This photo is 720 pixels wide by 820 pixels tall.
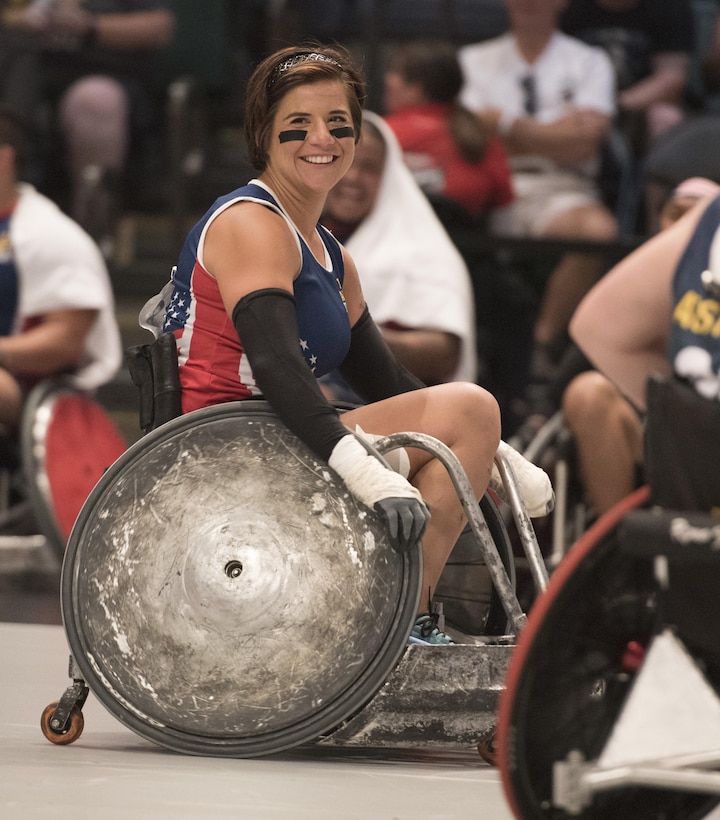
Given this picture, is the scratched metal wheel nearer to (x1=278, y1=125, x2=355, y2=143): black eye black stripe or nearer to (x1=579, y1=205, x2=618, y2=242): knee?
(x1=278, y1=125, x2=355, y2=143): black eye black stripe

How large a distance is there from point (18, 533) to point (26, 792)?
3589 mm

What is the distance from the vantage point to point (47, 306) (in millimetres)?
5465

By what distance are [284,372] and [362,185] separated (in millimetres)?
2664

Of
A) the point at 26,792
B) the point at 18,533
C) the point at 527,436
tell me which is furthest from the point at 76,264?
the point at 26,792

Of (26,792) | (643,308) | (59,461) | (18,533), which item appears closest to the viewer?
(643,308)

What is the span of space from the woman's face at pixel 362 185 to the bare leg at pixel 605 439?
94cm

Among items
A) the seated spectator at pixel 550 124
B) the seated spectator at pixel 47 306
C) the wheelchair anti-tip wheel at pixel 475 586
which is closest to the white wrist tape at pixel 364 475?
the wheelchair anti-tip wheel at pixel 475 586

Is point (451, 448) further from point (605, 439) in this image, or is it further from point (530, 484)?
point (605, 439)

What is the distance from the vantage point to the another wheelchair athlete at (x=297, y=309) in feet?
9.07

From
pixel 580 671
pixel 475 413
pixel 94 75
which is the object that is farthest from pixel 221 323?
pixel 94 75

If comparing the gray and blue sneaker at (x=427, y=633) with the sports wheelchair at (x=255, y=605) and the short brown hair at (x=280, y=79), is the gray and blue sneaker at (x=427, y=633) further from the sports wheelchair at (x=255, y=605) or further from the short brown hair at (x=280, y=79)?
the short brown hair at (x=280, y=79)

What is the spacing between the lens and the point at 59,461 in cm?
518

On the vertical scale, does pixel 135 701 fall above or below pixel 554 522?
above

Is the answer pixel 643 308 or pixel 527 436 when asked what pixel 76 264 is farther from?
pixel 643 308
